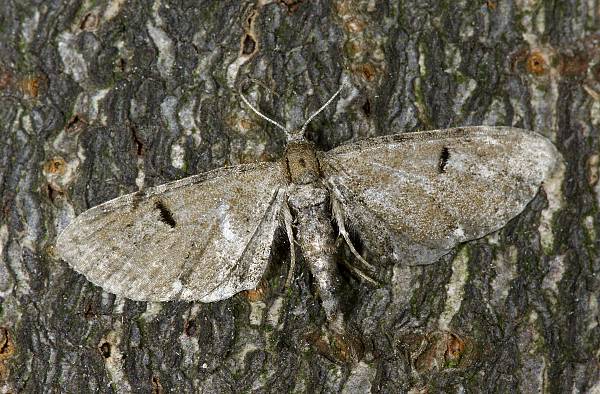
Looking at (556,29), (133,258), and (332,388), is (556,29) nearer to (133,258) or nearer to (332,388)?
(332,388)

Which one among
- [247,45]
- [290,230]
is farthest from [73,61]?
[290,230]

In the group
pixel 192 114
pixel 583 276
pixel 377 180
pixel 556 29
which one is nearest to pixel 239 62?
pixel 192 114

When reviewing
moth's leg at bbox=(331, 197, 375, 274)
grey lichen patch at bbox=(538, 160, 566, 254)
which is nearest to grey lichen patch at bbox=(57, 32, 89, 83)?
moth's leg at bbox=(331, 197, 375, 274)

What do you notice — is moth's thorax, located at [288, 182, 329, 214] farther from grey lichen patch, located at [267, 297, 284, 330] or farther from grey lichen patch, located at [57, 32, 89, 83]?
grey lichen patch, located at [57, 32, 89, 83]

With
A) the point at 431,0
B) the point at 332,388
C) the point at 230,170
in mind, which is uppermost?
the point at 431,0

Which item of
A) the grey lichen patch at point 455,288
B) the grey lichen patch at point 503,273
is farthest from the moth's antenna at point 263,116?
the grey lichen patch at point 503,273

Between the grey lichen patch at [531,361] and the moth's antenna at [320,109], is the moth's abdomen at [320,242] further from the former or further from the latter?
the grey lichen patch at [531,361]
